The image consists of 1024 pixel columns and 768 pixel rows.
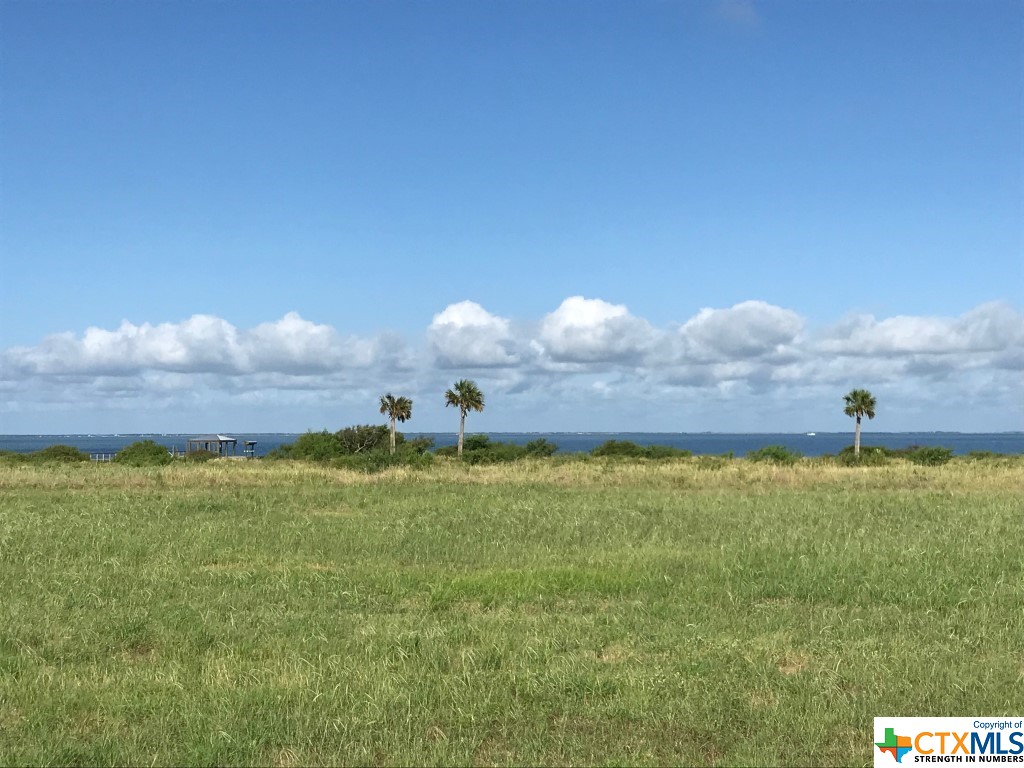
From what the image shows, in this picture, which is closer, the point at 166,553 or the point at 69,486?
the point at 166,553

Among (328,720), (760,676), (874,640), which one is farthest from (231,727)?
(874,640)

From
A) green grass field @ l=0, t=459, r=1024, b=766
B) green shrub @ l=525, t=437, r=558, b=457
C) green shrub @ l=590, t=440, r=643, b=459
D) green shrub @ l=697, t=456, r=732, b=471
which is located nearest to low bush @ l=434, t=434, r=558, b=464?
green shrub @ l=525, t=437, r=558, b=457

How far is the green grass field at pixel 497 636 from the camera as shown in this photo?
6629 mm

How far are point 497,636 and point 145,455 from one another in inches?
2462

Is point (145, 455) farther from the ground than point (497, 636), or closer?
closer

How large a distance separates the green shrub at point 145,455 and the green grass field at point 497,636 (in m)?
40.9

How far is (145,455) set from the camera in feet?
216

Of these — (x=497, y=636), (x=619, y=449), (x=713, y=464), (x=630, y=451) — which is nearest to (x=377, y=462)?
(x=713, y=464)

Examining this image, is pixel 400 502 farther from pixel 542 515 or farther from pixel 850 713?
pixel 850 713

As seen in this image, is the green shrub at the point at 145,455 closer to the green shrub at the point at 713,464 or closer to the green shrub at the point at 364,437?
the green shrub at the point at 364,437

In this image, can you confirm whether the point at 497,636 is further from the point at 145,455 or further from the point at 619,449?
the point at 619,449

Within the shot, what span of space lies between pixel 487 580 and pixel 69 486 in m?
24.2

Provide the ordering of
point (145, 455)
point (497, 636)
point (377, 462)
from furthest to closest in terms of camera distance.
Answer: point (145, 455)
point (377, 462)
point (497, 636)

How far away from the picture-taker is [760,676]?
8.02 m
